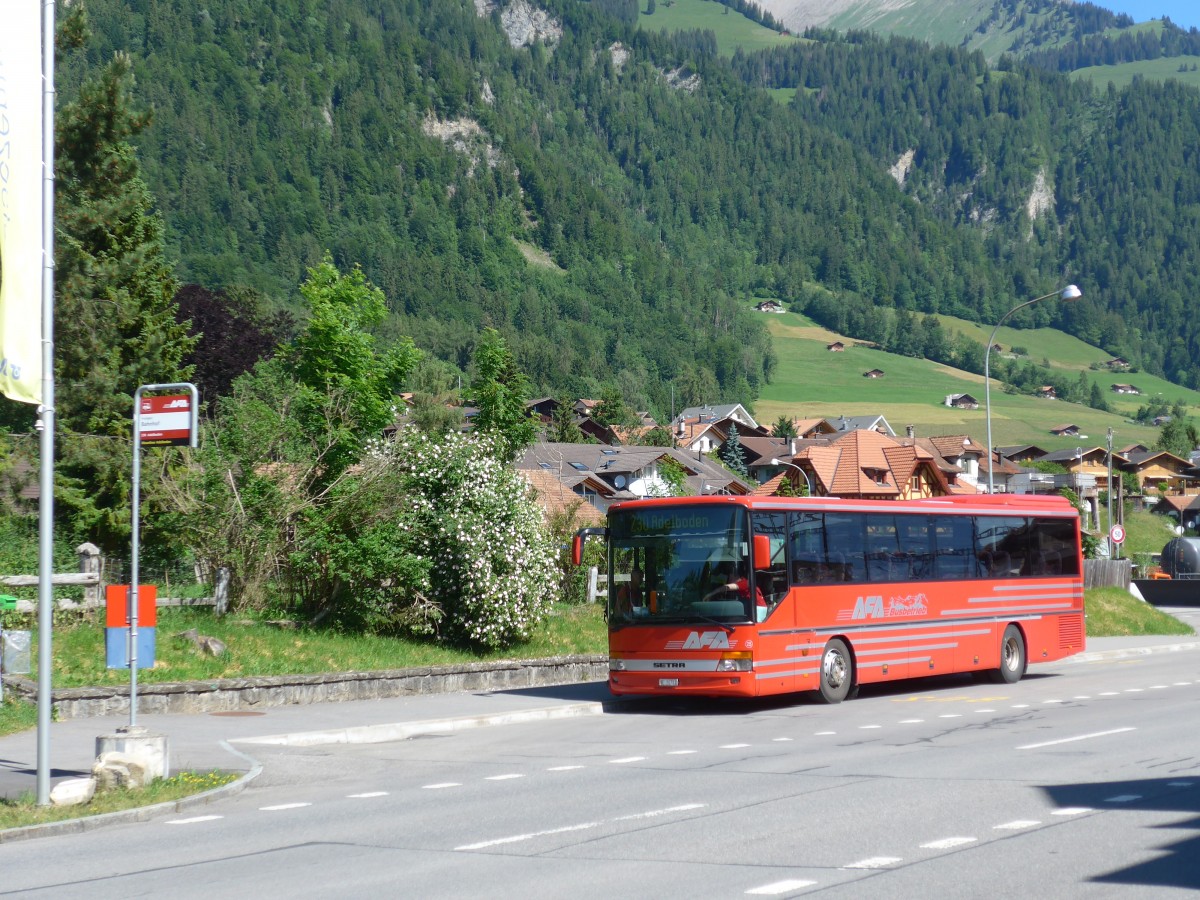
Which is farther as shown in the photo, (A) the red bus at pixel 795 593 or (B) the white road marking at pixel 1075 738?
(A) the red bus at pixel 795 593

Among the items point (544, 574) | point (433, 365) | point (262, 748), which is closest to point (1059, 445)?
point (433, 365)

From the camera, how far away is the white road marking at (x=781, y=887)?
820 cm

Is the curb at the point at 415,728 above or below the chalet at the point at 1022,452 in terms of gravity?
below

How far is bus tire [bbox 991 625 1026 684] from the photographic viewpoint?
24.6 m

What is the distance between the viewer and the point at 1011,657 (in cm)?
2488

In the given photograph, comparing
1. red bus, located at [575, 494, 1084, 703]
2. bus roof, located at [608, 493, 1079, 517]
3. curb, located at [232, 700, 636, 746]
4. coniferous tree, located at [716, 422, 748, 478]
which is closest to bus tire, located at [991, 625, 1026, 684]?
red bus, located at [575, 494, 1084, 703]

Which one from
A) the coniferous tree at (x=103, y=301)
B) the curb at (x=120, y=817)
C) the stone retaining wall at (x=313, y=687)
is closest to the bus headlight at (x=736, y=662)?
the stone retaining wall at (x=313, y=687)

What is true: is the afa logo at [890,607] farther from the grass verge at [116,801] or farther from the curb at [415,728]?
the grass verge at [116,801]

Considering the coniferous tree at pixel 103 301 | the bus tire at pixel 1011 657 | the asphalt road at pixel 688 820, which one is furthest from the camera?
the coniferous tree at pixel 103 301

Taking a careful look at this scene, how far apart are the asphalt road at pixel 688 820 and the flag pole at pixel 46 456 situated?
94 centimetres

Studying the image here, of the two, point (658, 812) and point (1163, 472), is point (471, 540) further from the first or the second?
point (1163, 472)

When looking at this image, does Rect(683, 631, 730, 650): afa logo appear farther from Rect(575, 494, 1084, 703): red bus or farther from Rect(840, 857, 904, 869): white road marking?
Rect(840, 857, 904, 869): white road marking

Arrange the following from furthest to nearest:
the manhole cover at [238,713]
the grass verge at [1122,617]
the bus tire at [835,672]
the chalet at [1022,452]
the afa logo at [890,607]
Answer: the chalet at [1022,452], the grass verge at [1122,617], the afa logo at [890,607], the bus tire at [835,672], the manhole cover at [238,713]

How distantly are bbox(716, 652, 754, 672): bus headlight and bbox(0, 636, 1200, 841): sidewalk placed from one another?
2180mm
